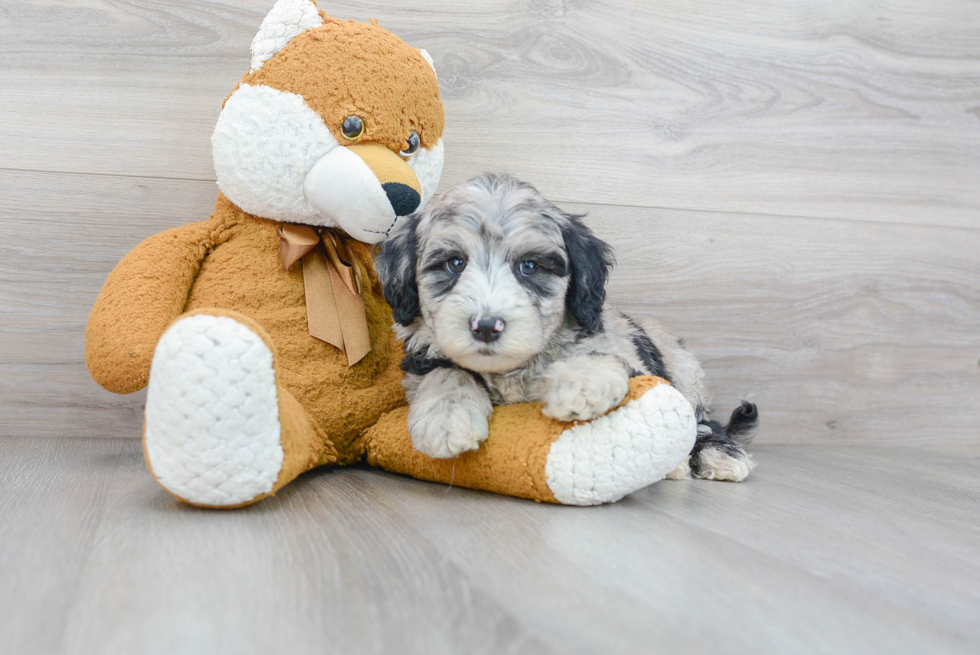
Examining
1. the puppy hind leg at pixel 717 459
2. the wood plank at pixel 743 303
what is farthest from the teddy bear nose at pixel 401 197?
the puppy hind leg at pixel 717 459

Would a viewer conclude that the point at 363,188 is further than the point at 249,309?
No

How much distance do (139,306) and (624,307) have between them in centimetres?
145

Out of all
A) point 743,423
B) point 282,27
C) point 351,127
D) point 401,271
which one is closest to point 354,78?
point 351,127

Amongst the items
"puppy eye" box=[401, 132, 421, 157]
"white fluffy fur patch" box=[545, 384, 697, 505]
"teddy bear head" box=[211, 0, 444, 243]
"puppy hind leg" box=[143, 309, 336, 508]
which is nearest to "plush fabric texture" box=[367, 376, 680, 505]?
"white fluffy fur patch" box=[545, 384, 697, 505]

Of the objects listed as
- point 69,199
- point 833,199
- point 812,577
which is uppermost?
point 833,199

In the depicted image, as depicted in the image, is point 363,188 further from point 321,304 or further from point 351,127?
point 321,304

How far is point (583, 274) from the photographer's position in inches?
62.0

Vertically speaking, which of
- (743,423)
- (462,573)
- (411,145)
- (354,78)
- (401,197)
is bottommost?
(743,423)

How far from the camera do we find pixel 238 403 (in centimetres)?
122

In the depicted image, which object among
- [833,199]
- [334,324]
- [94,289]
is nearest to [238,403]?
[334,324]

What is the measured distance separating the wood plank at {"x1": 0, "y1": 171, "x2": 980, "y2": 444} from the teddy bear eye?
2.30ft

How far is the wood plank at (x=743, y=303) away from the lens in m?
2.07

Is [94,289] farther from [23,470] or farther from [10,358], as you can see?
[23,470]

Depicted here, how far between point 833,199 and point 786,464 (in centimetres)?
98
